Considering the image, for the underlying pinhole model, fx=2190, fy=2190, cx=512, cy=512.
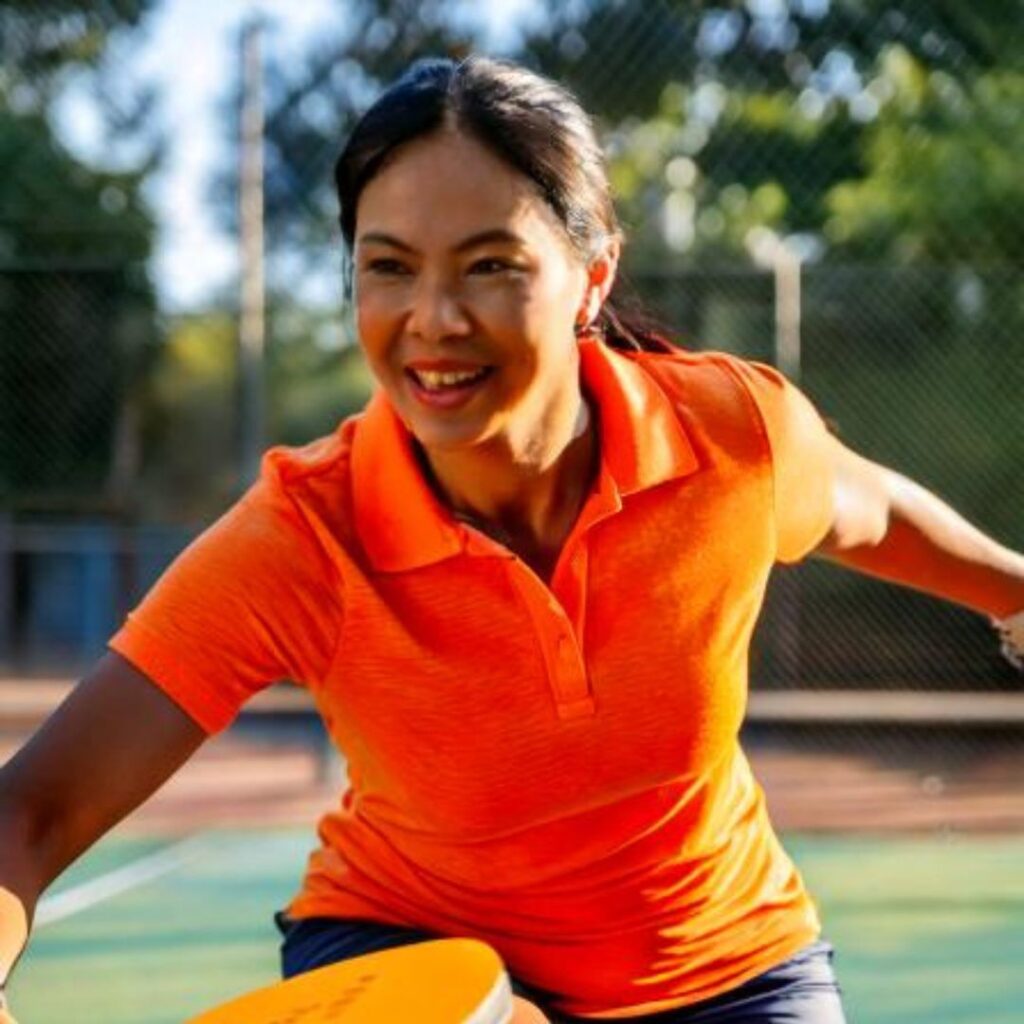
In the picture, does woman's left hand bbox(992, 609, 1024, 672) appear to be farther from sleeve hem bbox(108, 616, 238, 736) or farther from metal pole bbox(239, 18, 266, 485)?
metal pole bbox(239, 18, 266, 485)

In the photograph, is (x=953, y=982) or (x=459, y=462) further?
(x=953, y=982)

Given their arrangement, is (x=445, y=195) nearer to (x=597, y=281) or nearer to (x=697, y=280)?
(x=597, y=281)

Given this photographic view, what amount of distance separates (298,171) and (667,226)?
163cm

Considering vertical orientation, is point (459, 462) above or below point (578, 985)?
above

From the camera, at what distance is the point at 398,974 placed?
5.97 feet

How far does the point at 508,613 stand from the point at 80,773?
429 mm

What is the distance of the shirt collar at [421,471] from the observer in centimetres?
199

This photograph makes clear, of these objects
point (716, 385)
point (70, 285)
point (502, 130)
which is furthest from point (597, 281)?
point (70, 285)

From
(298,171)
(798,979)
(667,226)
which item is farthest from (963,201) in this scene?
(798,979)

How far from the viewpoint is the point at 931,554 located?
240 cm

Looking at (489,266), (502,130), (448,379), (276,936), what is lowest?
(276,936)

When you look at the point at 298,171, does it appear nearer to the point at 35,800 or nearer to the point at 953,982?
the point at 953,982

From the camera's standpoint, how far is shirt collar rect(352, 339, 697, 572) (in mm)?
1993

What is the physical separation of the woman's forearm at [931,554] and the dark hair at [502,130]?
0.46m
